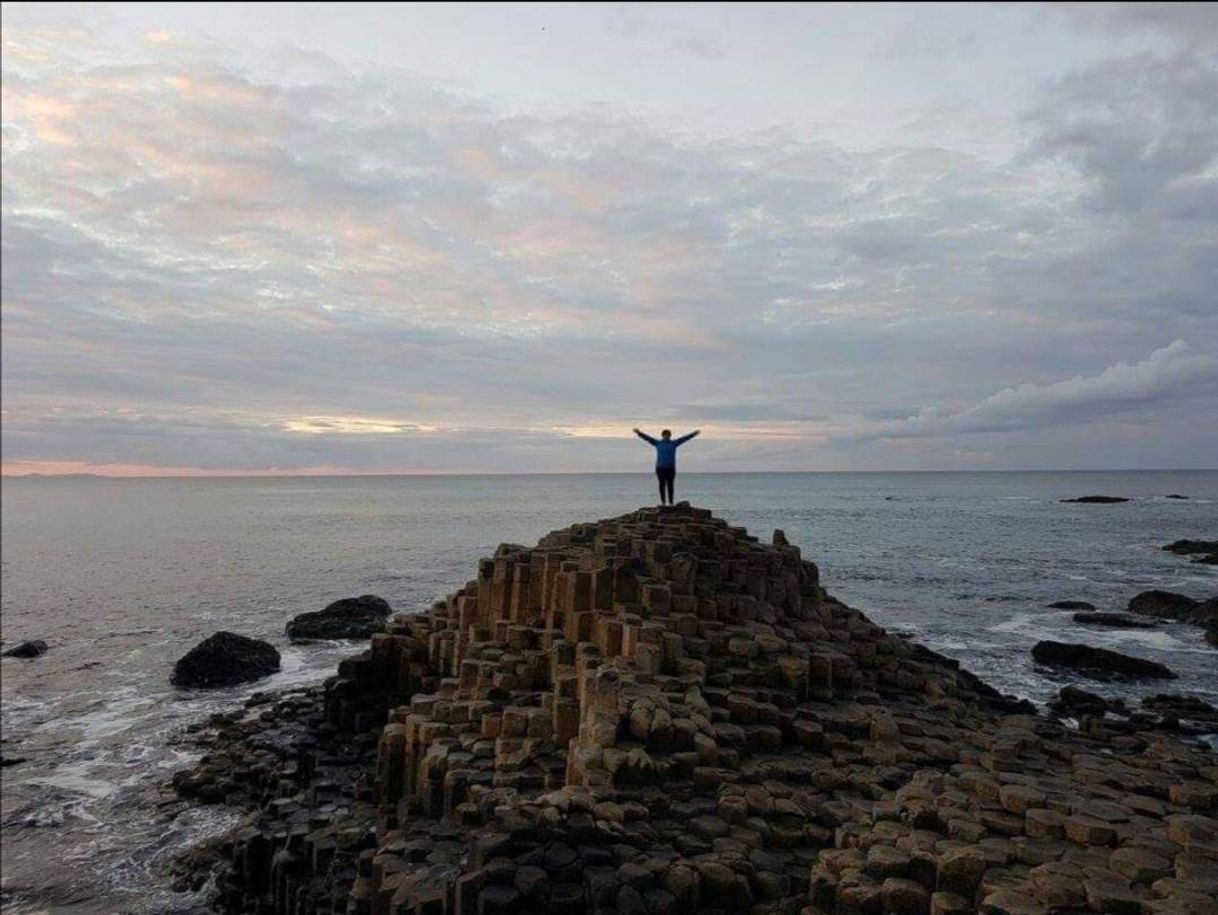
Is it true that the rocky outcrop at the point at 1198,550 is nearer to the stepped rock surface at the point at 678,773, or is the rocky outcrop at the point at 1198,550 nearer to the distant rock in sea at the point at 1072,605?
the distant rock in sea at the point at 1072,605

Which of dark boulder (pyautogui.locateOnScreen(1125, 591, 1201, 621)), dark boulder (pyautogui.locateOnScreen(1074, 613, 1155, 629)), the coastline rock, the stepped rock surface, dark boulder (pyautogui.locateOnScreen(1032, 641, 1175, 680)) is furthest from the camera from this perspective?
dark boulder (pyautogui.locateOnScreen(1125, 591, 1201, 621))

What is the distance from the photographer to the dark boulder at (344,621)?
35.2 meters

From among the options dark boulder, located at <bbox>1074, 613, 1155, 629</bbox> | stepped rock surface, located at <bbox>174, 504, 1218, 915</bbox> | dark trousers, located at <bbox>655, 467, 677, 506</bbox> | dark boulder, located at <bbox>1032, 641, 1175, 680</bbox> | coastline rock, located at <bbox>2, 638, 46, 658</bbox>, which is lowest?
dark boulder, located at <bbox>1074, 613, 1155, 629</bbox>

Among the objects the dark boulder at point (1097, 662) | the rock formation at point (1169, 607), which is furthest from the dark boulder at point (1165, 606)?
the dark boulder at point (1097, 662)

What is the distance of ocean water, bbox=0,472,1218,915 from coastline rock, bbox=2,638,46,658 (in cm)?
88

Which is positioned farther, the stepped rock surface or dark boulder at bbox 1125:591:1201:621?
dark boulder at bbox 1125:591:1201:621

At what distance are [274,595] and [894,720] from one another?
4189cm

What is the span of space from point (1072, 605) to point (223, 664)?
3810 cm

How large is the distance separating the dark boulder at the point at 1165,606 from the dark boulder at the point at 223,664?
125 feet

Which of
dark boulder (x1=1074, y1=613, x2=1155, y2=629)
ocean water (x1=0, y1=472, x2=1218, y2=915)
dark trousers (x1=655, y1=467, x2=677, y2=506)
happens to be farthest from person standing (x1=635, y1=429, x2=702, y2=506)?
dark boulder (x1=1074, y1=613, x2=1155, y2=629)

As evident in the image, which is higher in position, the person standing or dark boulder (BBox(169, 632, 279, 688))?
the person standing

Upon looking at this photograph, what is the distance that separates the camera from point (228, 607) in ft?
141

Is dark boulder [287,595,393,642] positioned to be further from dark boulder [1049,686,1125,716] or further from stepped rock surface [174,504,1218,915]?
dark boulder [1049,686,1125,716]

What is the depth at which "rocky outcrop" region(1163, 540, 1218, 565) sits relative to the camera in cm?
5588
